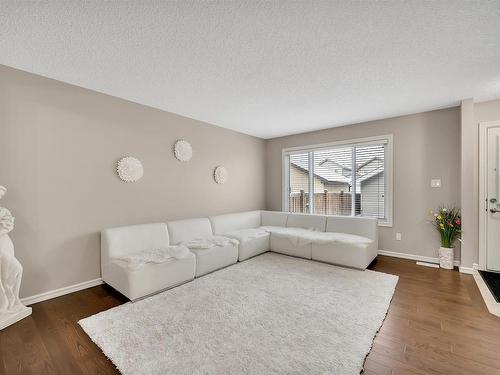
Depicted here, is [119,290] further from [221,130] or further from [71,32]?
[221,130]

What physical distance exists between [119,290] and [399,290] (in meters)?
3.21

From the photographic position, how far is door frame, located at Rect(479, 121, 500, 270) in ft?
10.7

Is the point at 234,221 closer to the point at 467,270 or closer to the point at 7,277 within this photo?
the point at 7,277

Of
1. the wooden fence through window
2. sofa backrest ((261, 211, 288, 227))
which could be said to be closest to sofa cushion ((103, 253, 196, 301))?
sofa backrest ((261, 211, 288, 227))

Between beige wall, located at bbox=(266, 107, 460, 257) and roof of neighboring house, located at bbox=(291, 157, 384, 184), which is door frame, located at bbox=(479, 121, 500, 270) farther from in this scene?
roof of neighboring house, located at bbox=(291, 157, 384, 184)

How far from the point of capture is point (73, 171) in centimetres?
278

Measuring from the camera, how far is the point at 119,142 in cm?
319

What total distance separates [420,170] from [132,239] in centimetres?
451

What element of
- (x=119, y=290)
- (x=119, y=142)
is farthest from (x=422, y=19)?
(x=119, y=290)

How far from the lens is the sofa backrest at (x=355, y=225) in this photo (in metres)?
3.76

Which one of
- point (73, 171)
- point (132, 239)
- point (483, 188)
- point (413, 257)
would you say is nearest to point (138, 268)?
point (132, 239)

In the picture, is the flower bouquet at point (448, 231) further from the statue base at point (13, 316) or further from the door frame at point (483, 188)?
the statue base at point (13, 316)

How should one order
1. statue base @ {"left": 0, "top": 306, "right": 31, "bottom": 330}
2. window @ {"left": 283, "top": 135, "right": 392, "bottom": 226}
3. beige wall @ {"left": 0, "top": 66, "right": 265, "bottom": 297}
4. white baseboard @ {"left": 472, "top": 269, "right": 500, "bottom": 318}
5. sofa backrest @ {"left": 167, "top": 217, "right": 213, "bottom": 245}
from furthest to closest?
window @ {"left": 283, "top": 135, "right": 392, "bottom": 226}, sofa backrest @ {"left": 167, "top": 217, "right": 213, "bottom": 245}, beige wall @ {"left": 0, "top": 66, "right": 265, "bottom": 297}, white baseboard @ {"left": 472, "top": 269, "right": 500, "bottom": 318}, statue base @ {"left": 0, "top": 306, "right": 31, "bottom": 330}

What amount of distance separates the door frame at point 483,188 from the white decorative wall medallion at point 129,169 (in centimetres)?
485
